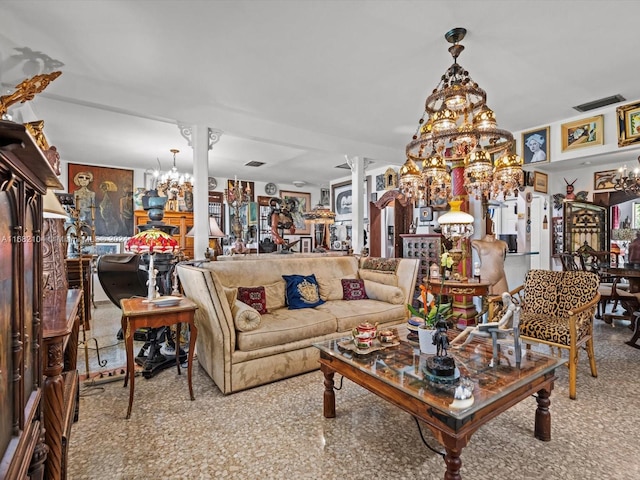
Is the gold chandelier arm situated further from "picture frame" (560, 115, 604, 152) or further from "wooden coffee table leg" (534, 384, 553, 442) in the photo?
"picture frame" (560, 115, 604, 152)

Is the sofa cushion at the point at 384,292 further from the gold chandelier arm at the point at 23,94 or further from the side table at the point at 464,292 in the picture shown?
the gold chandelier arm at the point at 23,94

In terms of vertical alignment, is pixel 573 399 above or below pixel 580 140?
below

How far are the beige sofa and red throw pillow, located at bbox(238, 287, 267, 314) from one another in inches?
4.0

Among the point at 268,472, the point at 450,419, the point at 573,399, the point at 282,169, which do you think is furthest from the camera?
the point at 282,169

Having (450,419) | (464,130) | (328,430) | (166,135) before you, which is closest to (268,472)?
(328,430)

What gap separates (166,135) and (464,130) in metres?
4.14

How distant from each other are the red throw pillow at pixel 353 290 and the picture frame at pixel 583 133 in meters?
3.37

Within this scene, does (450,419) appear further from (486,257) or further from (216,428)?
(486,257)

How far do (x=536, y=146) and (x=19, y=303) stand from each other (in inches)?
224

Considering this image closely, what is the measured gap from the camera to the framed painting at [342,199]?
8.38 meters

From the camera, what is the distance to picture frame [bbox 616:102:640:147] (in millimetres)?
3816

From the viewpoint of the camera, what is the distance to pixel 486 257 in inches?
174

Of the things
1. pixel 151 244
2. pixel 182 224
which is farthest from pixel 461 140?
pixel 182 224

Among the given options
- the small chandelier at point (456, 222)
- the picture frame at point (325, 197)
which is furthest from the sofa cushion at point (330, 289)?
the picture frame at point (325, 197)
